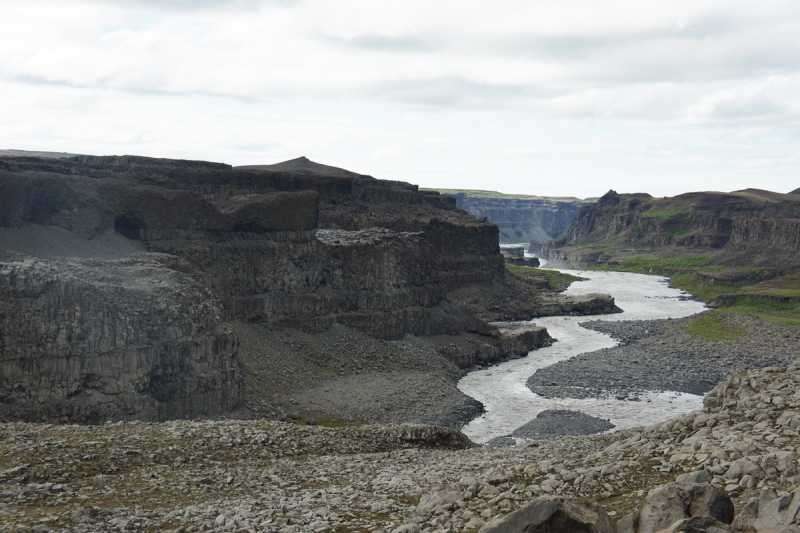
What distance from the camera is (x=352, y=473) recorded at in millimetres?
28609

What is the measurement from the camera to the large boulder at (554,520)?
16031 mm

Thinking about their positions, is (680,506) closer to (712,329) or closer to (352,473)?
(352,473)

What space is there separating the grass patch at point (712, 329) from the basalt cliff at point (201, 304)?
63.0 feet

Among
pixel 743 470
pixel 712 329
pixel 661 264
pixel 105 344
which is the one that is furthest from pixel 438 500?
pixel 661 264

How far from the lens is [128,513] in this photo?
72.4 ft

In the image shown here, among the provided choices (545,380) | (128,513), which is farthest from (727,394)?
(545,380)

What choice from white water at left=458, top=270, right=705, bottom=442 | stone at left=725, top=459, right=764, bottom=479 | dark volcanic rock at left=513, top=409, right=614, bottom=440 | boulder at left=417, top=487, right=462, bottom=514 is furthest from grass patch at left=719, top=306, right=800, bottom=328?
boulder at left=417, top=487, right=462, bottom=514

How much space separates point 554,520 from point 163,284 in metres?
34.6

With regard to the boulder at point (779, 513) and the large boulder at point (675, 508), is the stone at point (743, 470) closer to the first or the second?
the large boulder at point (675, 508)

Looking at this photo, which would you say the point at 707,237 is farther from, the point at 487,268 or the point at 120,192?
the point at 120,192

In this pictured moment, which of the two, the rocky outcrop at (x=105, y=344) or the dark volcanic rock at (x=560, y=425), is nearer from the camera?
the rocky outcrop at (x=105, y=344)

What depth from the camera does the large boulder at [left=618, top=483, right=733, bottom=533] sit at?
1667 cm

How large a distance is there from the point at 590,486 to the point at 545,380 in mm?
49059

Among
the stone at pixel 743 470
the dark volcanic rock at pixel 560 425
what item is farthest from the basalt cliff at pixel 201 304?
the stone at pixel 743 470
